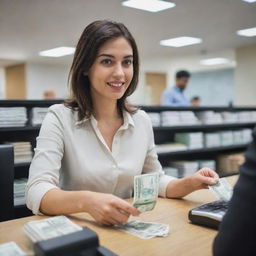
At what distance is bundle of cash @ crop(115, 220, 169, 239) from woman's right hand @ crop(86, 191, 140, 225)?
0.12ft

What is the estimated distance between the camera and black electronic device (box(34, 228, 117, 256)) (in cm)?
69

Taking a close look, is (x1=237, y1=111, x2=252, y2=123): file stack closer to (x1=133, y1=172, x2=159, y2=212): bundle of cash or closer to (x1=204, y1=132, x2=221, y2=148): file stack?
(x1=204, y1=132, x2=221, y2=148): file stack

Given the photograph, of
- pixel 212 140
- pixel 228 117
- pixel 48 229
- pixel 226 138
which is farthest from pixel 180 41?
pixel 48 229

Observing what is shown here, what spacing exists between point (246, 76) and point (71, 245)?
290 inches

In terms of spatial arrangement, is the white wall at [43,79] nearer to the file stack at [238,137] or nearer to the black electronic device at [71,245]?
the file stack at [238,137]

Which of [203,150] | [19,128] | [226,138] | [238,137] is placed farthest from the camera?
[238,137]

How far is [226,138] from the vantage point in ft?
15.9

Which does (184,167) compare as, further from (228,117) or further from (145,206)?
(145,206)

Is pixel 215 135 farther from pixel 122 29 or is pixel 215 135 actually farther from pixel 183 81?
pixel 122 29

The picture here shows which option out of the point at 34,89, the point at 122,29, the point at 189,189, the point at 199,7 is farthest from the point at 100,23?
the point at 34,89

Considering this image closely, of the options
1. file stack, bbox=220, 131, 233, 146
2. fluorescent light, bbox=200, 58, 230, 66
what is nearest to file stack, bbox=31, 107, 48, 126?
file stack, bbox=220, 131, 233, 146

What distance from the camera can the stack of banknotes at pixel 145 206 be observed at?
3.36ft

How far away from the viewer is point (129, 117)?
1.61 m

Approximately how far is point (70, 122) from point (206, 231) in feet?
2.47
